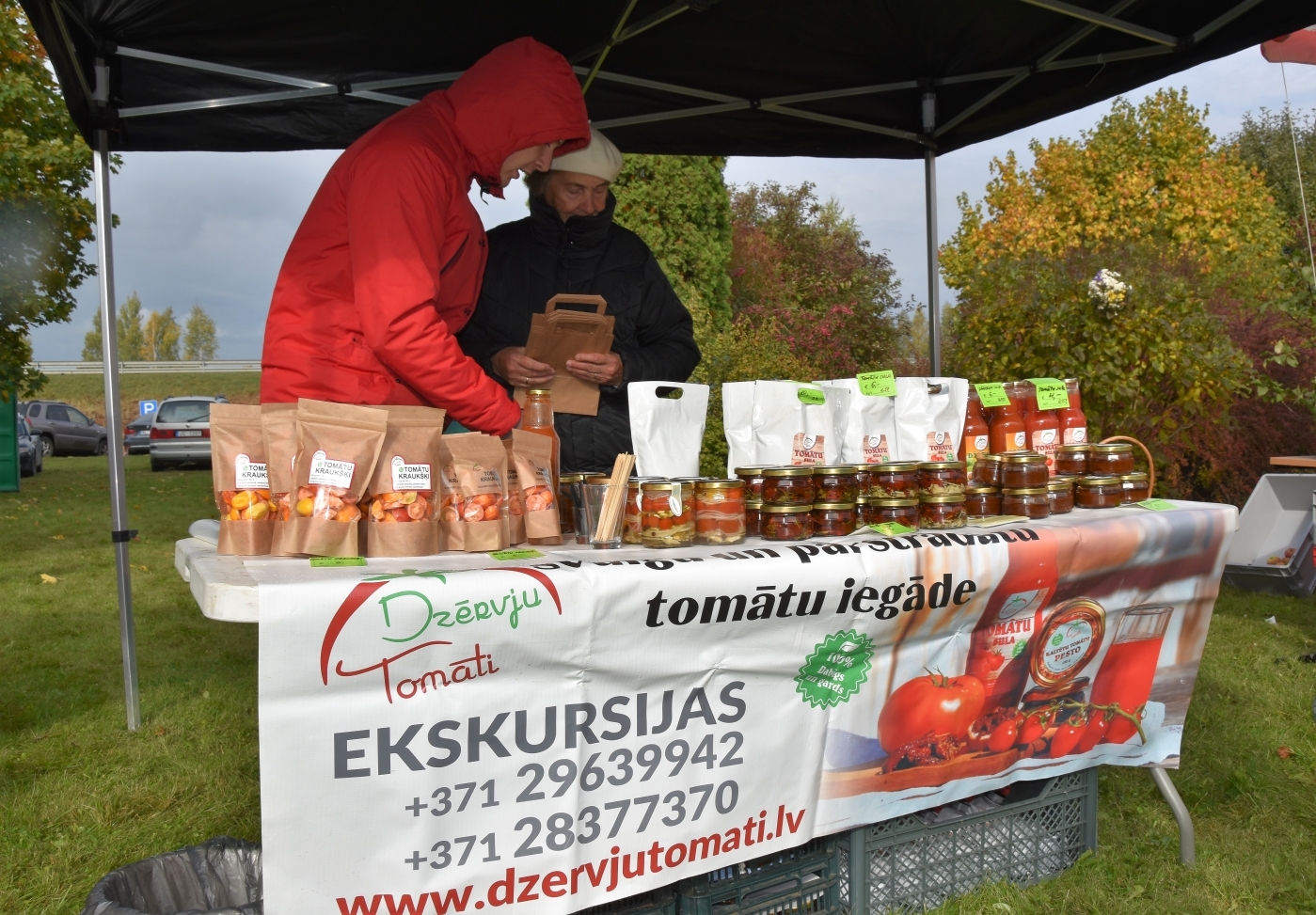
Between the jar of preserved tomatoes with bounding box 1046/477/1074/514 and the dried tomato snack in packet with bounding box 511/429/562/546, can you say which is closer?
the dried tomato snack in packet with bounding box 511/429/562/546

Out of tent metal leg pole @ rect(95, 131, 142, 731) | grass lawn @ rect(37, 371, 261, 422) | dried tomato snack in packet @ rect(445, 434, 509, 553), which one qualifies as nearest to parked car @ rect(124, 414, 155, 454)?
grass lawn @ rect(37, 371, 261, 422)

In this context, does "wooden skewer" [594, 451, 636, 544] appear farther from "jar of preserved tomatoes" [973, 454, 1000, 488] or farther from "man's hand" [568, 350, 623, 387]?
"jar of preserved tomatoes" [973, 454, 1000, 488]

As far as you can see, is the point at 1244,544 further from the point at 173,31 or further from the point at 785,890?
the point at 173,31

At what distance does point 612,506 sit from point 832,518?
52 cm

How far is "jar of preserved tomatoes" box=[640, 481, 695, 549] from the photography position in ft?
6.61

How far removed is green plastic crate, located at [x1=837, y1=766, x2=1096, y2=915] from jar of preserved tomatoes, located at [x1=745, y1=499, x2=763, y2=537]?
0.69 metres

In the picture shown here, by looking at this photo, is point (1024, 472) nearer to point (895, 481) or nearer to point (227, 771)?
point (895, 481)

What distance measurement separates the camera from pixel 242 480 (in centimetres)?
179

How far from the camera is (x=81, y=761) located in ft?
11.5

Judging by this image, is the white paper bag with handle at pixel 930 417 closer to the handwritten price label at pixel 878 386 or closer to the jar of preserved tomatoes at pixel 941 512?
the handwritten price label at pixel 878 386

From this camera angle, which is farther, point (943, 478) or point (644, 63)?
point (644, 63)

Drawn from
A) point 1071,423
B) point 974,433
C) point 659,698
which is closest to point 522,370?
point 659,698

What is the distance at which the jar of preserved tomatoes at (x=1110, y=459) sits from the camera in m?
2.64

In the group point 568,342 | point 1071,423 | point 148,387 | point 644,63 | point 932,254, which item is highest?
point 148,387
